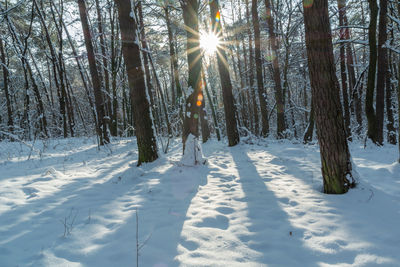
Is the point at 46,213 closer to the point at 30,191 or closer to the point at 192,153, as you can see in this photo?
the point at 30,191

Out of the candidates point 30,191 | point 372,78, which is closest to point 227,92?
point 372,78

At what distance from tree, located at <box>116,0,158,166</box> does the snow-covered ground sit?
3.82 feet

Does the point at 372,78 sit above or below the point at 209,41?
below

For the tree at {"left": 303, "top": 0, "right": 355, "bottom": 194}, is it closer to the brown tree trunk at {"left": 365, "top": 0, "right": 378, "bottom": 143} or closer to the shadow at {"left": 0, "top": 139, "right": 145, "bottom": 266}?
the shadow at {"left": 0, "top": 139, "right": 145, "bottom": 266}

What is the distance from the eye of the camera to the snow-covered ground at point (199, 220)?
6.35ft

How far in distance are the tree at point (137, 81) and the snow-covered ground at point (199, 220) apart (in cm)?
117

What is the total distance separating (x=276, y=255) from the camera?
1977 millimetres

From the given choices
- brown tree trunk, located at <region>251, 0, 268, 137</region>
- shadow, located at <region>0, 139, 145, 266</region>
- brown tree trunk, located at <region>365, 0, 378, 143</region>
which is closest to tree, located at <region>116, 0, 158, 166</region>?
shadow, located at <region>0, 139, 145, 266</region>

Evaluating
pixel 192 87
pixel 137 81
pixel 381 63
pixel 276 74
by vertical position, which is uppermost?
pixel 276 74

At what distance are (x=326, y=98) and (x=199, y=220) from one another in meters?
2.40

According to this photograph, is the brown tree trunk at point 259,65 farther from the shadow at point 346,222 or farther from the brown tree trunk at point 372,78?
the shadow at point 346,222

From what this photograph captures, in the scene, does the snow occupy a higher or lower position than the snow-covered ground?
higher

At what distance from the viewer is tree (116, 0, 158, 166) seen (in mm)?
5367

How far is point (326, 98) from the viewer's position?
3016 millimetres
